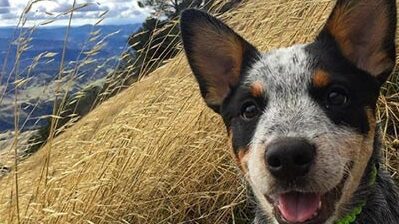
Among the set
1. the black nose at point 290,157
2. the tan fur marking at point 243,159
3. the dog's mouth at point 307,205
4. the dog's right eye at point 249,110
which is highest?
the black nose at point 290,157

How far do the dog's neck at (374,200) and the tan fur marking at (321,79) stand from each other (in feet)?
1.24

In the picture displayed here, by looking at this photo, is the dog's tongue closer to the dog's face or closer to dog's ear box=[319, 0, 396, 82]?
the dog's face

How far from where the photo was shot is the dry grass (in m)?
4.78

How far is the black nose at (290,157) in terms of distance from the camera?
2.90 meters

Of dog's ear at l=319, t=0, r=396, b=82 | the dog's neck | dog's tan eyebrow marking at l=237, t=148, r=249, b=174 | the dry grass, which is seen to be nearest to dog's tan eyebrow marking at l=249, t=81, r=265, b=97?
dog's tan eyebrow marking at l=237, t=148, r=249, b=174

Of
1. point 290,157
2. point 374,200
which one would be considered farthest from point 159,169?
point 290,157

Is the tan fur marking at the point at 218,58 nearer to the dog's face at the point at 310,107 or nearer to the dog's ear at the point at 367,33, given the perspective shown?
the dog's face at the point at 310,107

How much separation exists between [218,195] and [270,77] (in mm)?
1620

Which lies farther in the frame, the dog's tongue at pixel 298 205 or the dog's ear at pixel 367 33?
the dog's ear at pixel 367 33

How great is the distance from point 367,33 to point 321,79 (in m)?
0.40

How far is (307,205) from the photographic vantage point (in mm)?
3115

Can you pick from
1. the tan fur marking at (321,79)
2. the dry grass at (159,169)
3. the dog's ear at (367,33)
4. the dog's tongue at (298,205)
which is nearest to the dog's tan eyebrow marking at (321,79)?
the tan fur marking at (321,79)

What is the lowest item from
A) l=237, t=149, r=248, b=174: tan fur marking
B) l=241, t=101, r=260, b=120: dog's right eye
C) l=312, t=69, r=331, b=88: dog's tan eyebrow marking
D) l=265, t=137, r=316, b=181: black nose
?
l=237, t=149, r=248, b=174: tan fur marking

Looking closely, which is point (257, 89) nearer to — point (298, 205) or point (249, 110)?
point (249, 110)
